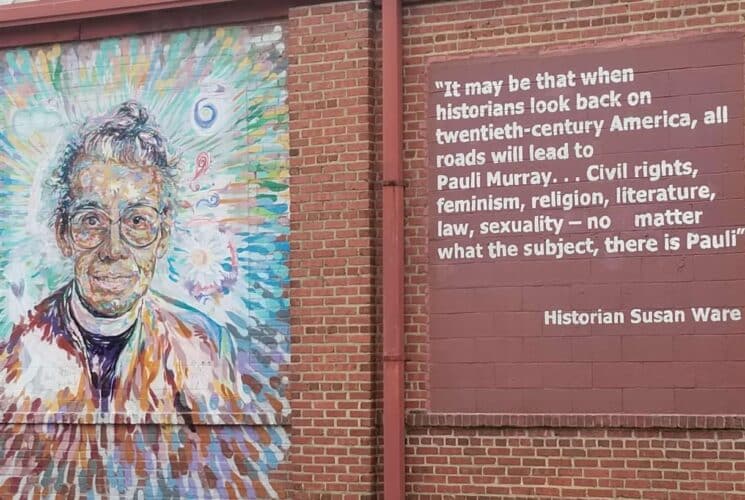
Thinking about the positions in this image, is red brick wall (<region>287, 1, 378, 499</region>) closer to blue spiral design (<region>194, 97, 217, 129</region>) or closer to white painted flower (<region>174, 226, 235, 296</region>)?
white painted flower (<region>174, 226, 235, 296</region>)

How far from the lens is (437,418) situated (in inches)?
367

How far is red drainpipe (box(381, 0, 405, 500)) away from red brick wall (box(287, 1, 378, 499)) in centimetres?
18

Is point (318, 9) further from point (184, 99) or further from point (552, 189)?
point (552, 189)

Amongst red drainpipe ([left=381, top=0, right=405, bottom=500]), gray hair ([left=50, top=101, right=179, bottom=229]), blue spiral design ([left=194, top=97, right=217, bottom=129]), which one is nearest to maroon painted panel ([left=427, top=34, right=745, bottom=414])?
red drainpipe ([left=381, top=0, right=405, bottom=500])

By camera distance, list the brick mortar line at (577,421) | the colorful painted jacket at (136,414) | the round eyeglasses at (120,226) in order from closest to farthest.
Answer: the brick mortar line at (577,421), the colorful painted jacket at (136,414), the round eyeglasses at (120,226)

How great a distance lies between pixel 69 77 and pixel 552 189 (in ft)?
15.0

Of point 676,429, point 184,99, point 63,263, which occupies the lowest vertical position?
point 676,429

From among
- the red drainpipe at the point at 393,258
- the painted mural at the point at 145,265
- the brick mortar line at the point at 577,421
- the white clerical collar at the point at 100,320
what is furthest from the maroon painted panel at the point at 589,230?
the white clerical collar at the point at 100,320

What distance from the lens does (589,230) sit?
A: 902 centimetres

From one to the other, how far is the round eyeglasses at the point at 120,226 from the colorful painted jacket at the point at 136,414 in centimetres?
52

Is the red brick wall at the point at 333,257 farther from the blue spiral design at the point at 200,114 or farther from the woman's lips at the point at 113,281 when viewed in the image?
the woman's lips at the point at 113,281

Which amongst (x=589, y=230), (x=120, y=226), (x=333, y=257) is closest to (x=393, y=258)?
(x=333, y=257)

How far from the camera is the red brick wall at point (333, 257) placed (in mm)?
9547

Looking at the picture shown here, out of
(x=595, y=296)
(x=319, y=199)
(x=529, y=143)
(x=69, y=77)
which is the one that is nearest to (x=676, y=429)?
(x=595, y=296)
